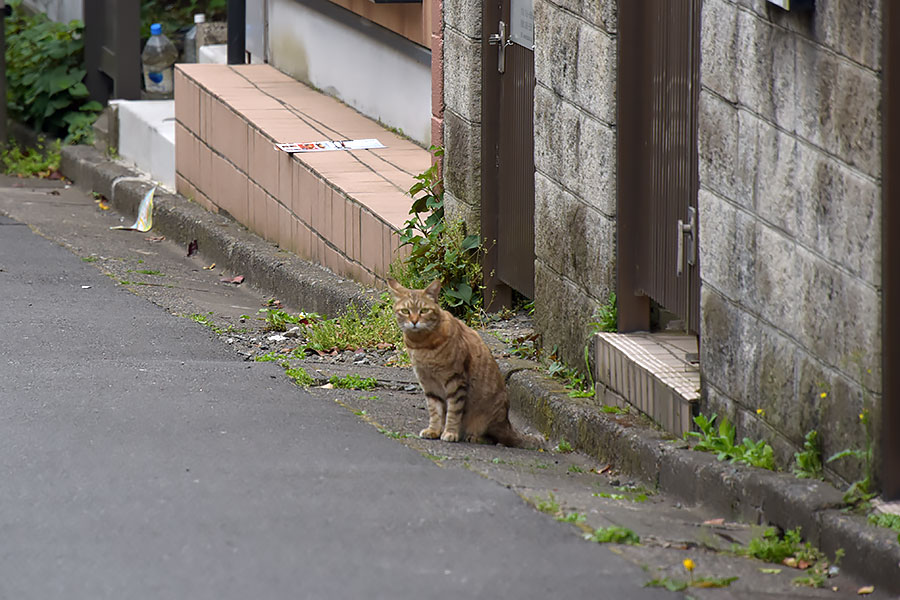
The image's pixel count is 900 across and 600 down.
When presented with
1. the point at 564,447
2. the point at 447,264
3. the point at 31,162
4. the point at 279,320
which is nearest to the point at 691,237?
the point at 564,447

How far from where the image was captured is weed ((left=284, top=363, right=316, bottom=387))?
7.17 metres

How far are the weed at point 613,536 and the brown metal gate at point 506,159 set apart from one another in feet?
9.90

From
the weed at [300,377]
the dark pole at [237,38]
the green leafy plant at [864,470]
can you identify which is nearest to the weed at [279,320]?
the weed at [300,377]

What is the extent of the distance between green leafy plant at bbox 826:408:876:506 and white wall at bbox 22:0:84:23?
13.6m

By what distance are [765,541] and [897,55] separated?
158cm

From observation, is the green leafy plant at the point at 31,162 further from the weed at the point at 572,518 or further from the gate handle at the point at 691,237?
the weed at the point at 572,518

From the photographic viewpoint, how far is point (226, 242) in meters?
10.9

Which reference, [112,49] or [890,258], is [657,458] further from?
[112,49]

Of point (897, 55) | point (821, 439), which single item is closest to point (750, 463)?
point (821, 439)

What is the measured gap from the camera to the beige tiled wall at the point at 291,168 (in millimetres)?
9102

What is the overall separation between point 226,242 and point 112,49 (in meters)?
4.88

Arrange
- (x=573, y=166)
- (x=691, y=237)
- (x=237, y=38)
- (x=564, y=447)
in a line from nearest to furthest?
1. (x=691, y=237)
2. (x=564, y=447)
3. (x=573, y=166)
4. (x=237, y=38)

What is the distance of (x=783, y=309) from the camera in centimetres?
504

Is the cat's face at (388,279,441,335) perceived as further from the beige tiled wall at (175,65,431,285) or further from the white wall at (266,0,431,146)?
the white wall at (266,0,431,146)
